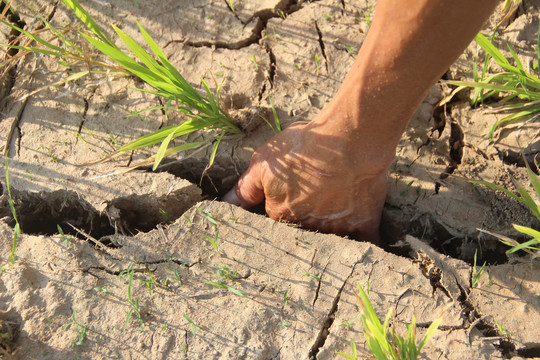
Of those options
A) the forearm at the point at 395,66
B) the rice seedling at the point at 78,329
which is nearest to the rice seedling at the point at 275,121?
the forearm at the point at 395,66

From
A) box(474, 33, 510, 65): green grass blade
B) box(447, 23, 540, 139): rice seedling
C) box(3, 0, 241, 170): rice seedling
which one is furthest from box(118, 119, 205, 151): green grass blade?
box(474, 33, 510, 65): green grass blade

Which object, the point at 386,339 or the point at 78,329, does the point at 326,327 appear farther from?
the point at 78,329

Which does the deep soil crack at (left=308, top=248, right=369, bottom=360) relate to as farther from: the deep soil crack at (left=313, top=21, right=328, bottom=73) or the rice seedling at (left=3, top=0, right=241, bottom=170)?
the deep soil crack at (left=313, top=21, right=328, bottom=73)

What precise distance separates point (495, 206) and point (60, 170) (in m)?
1.94

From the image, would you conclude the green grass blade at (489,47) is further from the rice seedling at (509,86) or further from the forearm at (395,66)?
the forearm at (395,66)

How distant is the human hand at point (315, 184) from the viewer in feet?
6.15

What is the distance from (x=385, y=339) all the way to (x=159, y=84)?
1.29 meters

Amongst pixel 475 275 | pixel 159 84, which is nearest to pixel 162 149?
pixel 159 84

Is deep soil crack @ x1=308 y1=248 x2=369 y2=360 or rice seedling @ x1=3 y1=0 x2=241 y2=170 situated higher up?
rice seedling @ x1=3 y1=0 x2=241 y2=170

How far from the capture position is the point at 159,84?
75.3 inches

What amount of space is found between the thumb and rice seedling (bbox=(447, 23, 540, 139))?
91 cm

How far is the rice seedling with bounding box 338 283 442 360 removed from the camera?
1.58 m

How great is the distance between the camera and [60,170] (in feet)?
7.03

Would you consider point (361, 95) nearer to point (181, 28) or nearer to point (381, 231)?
point (381, 231)
